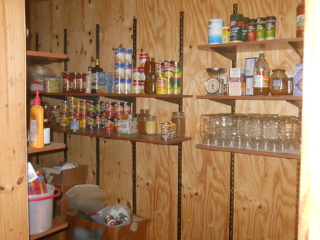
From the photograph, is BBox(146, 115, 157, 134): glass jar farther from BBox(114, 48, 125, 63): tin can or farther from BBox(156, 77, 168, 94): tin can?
BBox(114, 48, 125, 63): tin can

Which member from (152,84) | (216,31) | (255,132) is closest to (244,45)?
(216,31)

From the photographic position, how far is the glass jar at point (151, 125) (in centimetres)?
282

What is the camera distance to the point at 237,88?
227 cm

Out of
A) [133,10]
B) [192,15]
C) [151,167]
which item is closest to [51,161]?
[151,167]

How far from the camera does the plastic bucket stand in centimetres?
191

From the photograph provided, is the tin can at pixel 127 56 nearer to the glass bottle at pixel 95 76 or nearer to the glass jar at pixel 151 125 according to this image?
the glass bottle at pixel 95 76

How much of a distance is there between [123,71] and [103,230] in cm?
133

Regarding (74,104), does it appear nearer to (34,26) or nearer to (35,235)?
(34,26)

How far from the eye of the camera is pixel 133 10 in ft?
9.87

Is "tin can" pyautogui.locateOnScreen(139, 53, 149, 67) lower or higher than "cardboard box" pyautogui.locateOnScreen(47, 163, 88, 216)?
higher

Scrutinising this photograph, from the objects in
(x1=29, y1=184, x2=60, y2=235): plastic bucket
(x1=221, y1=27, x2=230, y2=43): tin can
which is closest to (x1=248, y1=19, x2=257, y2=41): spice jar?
(x1=221, y1=27, x2=230, y2=43): tin can

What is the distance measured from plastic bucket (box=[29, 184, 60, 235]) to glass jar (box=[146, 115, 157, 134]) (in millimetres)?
1065

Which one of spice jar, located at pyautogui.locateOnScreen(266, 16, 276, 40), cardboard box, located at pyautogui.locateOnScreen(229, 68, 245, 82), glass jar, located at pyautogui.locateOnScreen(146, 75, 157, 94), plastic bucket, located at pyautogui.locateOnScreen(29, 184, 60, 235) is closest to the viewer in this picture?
plastic bucket, located at pyautogui.locateOnScreen(29, 184, 60, 235)

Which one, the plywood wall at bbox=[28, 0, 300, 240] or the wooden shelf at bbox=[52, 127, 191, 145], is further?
the wooden shelf at bbox=[52, 127, 191, 145]
